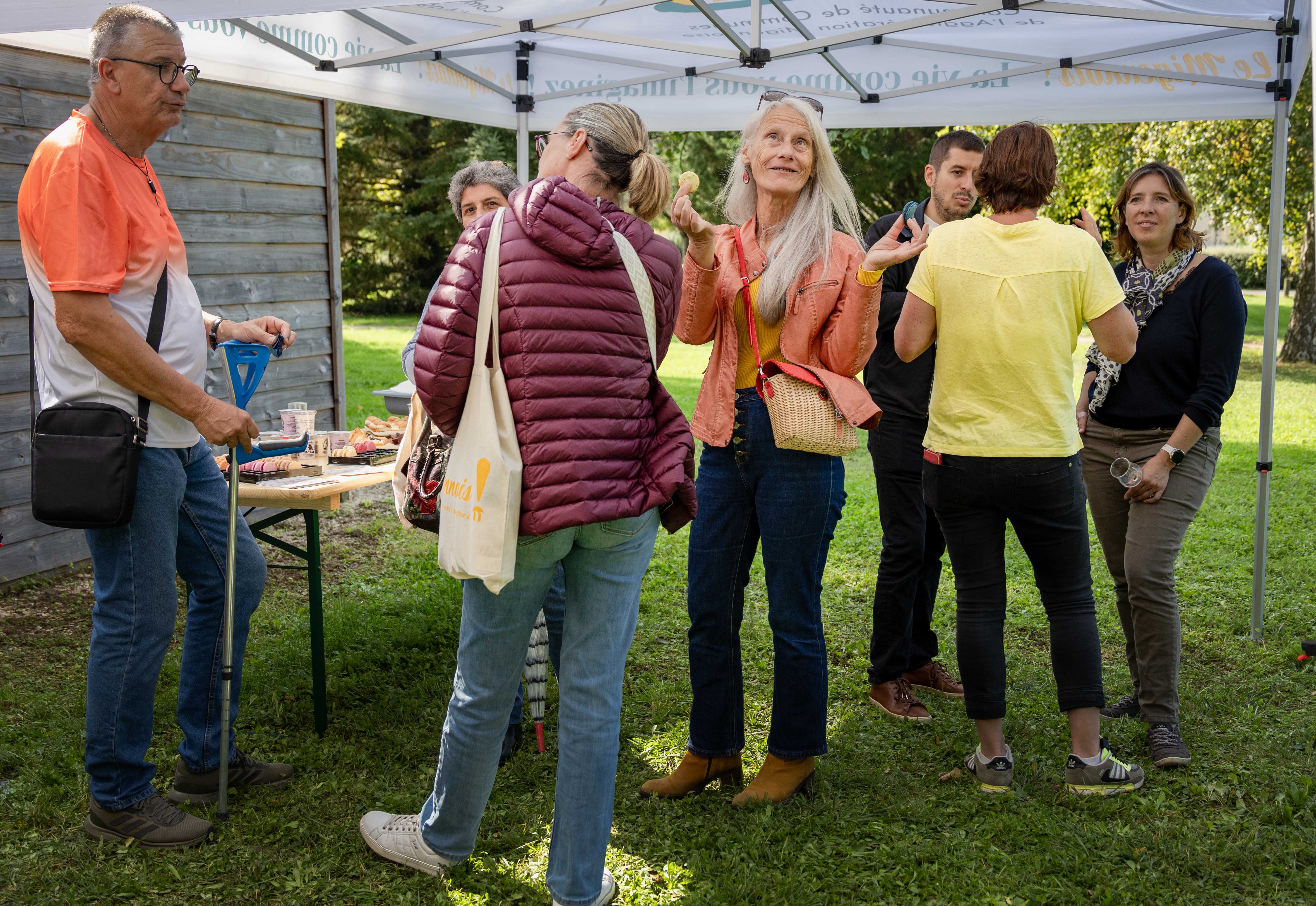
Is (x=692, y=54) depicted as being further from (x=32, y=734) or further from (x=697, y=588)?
(x=32, y=734)

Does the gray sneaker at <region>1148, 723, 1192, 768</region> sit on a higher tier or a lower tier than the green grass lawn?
higher

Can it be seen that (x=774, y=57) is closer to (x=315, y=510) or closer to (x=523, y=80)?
(x=523, y=80)

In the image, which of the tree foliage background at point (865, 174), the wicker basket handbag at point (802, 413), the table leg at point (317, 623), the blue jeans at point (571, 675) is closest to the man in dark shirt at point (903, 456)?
the wicker basket handbag at point (802, 413)

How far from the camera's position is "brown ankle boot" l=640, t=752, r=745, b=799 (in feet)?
9.80

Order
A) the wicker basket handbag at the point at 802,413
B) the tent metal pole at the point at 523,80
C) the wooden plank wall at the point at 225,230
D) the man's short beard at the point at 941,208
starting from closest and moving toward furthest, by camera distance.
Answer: the wicker basket handbag at the point at 802,413
the man's short beard at the point at 941,208
the wooden plank wall at the point at 225,230
the tent metal pole at the point at 523,80

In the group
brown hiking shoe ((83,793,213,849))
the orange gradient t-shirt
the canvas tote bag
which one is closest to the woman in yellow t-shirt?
the canvas tote bag

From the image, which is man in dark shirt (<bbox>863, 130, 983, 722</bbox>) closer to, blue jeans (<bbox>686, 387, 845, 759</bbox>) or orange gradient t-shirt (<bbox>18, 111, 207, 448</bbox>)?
blue jeans (<bbox>686, 387, 845, 759</bbox>)

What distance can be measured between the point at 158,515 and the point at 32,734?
1.38 metres

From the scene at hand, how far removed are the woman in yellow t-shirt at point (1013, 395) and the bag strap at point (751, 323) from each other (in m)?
0.45

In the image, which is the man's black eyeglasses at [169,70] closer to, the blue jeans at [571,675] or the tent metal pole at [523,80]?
the blue jeans at [571,675]

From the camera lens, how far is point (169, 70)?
251 centimetres

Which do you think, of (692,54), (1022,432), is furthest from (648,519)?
(692,54)

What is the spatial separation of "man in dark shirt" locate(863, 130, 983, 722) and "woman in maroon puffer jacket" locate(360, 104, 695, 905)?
1379 mm

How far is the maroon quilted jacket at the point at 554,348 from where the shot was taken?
1.99 m
